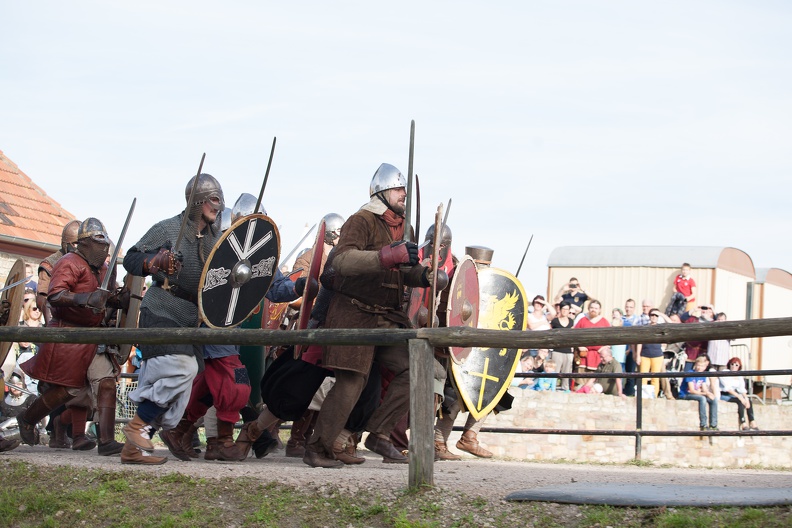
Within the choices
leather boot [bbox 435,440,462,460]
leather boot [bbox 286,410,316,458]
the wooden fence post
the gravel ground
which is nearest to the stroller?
leather boot [bbox 435,440,462,460]

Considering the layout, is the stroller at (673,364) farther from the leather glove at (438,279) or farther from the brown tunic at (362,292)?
the brown tunic at (362,292)

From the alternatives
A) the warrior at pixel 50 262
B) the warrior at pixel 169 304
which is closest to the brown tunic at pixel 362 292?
the warrior at pixel 169 304

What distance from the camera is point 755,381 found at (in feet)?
58.2

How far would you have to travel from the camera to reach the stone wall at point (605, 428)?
44.0ft

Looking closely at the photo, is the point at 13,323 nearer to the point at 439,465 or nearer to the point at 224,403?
the point at 224,403

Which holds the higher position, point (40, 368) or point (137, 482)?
point (40, 368)

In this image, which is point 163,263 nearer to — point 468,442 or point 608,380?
point 468,442

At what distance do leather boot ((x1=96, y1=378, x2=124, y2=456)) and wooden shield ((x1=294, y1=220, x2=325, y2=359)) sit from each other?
46.1 inches

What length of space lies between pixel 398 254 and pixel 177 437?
1939 mm

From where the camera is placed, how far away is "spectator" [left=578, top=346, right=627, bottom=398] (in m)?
12.8

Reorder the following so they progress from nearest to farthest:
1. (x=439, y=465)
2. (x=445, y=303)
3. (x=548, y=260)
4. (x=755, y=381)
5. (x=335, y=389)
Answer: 1. (x=335, y=389)
2. (x=439, y=465)
3. (x=445, y=303)
4. (x=755, y=381)
5. (x=548, y=260)

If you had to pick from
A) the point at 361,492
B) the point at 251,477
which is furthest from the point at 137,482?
the point at 361,492

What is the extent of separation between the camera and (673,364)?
1355 centimetres

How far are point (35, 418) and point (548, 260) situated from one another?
42.3 ft
